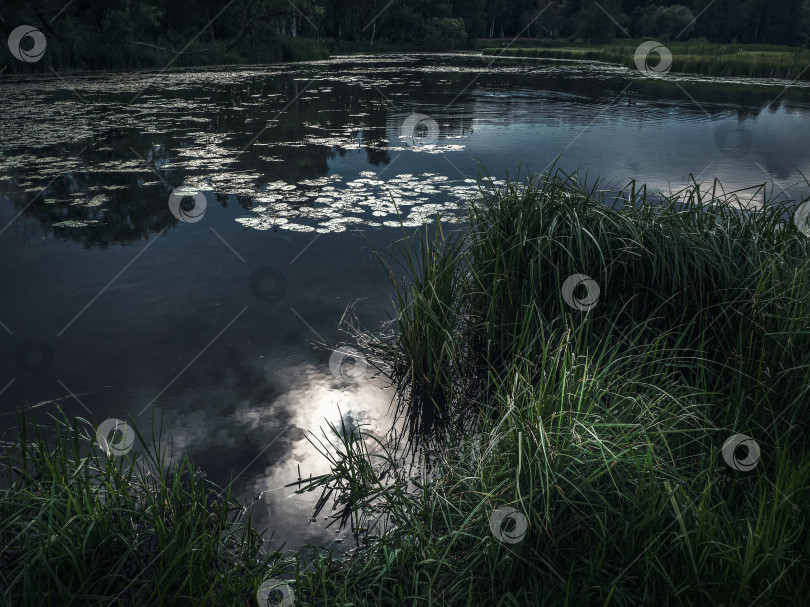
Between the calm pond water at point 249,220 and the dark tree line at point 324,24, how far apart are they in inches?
360

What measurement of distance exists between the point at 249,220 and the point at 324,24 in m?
42.2

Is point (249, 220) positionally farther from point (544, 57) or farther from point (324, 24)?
point (324, 24)

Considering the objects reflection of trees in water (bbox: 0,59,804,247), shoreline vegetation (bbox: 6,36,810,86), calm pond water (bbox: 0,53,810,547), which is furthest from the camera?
shoreline vegetation (bbox: 6,36,810,86)

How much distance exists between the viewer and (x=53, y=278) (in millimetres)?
4047

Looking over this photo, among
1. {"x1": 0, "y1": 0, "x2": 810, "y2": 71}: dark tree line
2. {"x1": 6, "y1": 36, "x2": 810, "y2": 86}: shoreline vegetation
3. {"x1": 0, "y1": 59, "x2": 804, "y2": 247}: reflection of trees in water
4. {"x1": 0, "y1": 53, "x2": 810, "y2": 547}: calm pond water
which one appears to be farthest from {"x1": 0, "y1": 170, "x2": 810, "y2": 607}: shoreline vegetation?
{"x1": 0, "y1": 0, "x2": 810, "y2": 71}: dark tree line

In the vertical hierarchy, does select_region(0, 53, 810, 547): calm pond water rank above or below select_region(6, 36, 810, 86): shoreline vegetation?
below

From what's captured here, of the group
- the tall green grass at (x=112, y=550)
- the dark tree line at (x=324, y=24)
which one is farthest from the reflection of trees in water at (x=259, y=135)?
the dark tree line at (x=324, y=24)

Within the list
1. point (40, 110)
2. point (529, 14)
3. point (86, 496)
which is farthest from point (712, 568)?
point (529, 14)

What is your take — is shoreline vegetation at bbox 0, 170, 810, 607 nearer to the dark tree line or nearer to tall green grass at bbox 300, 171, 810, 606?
tall green grass at bbox 300, 171, 810, 606

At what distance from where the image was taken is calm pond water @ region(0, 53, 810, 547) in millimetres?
2689

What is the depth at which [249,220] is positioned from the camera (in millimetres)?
5230

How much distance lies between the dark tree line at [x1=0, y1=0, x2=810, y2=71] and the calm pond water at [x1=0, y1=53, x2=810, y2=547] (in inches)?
360

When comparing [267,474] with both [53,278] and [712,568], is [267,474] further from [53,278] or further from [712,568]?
[53,278]

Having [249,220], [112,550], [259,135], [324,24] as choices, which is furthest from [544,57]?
[112,550]
